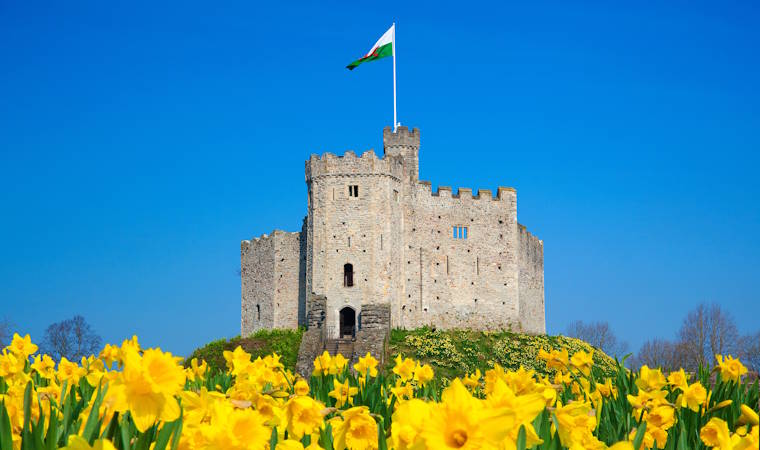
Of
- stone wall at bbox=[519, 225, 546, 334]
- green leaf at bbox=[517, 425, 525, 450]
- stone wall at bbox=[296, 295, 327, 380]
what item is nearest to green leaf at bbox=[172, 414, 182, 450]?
green leaf at bbox=[517, 425, 525, 450]

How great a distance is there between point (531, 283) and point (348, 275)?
45.6 ft

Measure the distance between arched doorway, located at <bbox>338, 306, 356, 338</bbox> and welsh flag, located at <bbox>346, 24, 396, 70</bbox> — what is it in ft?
44.9

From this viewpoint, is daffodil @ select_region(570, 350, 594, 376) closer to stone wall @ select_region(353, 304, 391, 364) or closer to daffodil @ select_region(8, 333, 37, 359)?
daffodil @ select_region(8, 333, 37, 359)

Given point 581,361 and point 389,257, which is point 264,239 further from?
point 581,361

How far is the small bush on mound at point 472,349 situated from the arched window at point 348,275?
11.0 ft

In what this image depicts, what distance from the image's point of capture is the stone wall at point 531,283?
48.9m

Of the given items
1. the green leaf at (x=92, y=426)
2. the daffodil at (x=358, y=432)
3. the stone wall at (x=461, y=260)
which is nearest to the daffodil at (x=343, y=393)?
the daffodil at (x=358, y=432)

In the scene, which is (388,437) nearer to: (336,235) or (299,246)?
(336,235)

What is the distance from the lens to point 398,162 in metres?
44.6

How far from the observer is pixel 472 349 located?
1624 inches

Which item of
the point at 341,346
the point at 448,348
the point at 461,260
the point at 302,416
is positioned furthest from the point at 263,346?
the point at 302,416

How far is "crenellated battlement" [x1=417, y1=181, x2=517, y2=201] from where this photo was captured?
46.4 meters

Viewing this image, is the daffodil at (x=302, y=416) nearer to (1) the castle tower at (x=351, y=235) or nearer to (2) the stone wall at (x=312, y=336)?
(2) the stone wall at (x=312, y=336)

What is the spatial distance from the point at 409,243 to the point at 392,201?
9.17 ft
